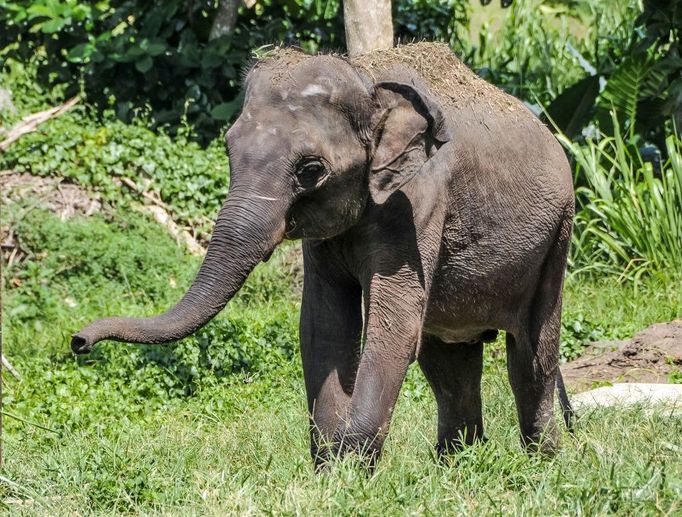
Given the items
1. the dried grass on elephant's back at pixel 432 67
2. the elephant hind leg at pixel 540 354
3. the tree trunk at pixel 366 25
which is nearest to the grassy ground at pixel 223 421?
the elephant hind leg at pixel 540 354

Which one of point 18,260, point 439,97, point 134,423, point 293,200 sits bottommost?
point 134,423

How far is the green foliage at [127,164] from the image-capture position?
10.2m

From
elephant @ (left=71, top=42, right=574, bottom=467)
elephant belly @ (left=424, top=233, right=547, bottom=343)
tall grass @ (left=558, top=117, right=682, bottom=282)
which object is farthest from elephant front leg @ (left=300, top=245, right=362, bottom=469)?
tall grass @ (left=558, top=117, right=682, bottom=282)

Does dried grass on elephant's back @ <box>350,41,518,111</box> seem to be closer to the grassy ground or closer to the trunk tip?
the grassy ground

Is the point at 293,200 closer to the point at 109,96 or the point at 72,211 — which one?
the point at 72,211

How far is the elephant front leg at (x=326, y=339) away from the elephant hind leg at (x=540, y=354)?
928 millimetres

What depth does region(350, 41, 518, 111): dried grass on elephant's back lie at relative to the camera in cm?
518

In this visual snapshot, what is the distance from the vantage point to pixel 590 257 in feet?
33.1

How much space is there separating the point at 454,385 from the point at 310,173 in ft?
5.55

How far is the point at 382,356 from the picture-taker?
487 cm

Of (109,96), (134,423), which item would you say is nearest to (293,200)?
(134,423)

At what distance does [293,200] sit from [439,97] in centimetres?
97

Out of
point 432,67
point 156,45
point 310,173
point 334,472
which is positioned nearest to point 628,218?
point 156,45

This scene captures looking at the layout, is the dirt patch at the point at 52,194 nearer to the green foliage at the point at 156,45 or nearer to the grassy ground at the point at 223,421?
the grassy ground at the point at 223,421
